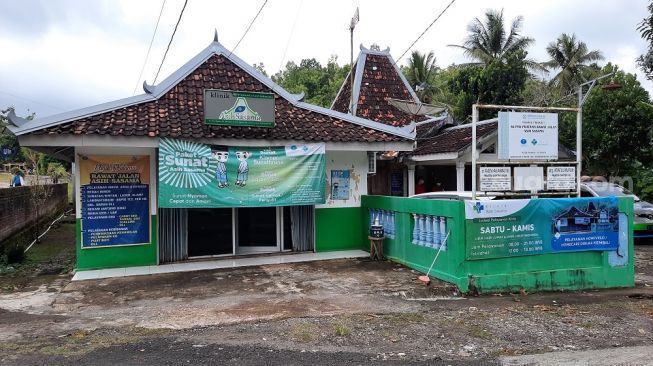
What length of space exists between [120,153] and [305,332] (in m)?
6.22

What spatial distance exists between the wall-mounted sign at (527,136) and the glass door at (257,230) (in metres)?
5.45

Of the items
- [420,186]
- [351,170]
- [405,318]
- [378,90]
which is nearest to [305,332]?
[405,318]

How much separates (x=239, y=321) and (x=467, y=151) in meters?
9.04

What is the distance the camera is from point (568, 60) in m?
34.5

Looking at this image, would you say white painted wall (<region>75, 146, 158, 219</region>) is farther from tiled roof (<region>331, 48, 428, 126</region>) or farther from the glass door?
tiled roof (<region>331, 48, 428, 126</region>)

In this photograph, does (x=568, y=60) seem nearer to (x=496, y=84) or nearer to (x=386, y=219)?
(x=496, y=84)

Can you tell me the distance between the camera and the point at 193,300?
751 centimetres

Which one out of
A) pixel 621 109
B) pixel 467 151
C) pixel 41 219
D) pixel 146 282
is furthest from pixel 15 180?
pixel 621 109

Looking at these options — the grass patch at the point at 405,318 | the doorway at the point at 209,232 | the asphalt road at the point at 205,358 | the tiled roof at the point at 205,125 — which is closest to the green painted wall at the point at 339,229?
the tiled roof at the point at 205,125

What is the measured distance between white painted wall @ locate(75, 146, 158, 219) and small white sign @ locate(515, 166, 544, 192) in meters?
7.18

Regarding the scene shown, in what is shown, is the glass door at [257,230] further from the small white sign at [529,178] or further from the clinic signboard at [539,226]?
the small white sign at [529,178]

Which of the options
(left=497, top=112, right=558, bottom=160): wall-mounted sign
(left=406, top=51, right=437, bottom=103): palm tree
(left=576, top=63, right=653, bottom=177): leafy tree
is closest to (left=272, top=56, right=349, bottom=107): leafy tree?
(left=406, top=51, right=437, bottom=103): palm tree

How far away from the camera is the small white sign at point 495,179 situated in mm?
8250

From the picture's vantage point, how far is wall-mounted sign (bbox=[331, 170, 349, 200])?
38.5 feet
